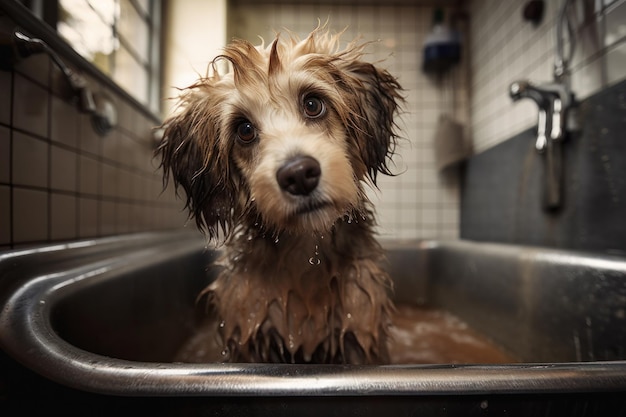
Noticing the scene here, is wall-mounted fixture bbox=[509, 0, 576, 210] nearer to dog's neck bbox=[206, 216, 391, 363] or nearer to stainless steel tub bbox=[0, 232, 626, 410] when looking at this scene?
stainless steel tub bbox=[0, 232, 626, 410]

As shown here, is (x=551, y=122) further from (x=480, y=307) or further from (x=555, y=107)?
(x=480, y=307)

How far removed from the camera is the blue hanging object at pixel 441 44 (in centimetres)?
336

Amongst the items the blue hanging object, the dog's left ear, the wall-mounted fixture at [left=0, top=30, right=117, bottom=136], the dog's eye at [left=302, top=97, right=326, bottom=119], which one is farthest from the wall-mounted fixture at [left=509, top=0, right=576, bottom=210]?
the wall-mounted fixture at [left=0, top=30, right=117, bottom=136]

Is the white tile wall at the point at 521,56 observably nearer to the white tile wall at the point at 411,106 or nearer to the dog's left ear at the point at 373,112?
the white tile wall at the point at 411,106

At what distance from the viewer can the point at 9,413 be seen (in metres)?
0.74

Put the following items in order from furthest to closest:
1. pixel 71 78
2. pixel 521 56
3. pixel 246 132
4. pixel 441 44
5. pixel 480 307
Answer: pixel 441 44 < pixel 521 56 < pixel 480 307 < pixel 71 78 < pixel 246 132

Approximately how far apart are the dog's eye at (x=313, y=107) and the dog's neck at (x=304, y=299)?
29cm

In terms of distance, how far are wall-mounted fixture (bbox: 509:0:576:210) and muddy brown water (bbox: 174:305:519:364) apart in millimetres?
758

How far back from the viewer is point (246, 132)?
3.48 feet

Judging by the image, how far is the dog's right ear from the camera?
111 cm

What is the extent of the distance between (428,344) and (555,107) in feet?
4.01

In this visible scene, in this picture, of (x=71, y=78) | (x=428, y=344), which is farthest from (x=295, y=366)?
(x=428, y=344)

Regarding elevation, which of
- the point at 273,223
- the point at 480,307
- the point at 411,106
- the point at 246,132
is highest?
the point at 411,106

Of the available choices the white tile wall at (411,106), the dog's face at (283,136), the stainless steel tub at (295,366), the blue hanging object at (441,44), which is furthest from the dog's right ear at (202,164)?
the blue hanging object at (441,44)
